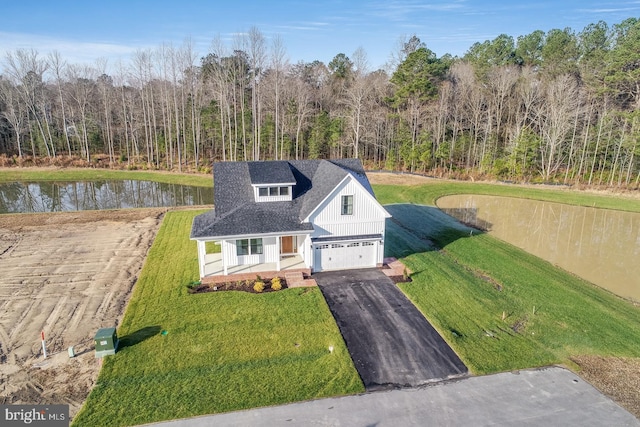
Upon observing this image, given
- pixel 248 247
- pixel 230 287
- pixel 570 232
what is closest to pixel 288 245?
pixel 248 247

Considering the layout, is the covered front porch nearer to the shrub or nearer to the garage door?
the garage door

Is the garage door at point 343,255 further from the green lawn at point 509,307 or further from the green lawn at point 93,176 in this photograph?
the green lawn at point 93,176

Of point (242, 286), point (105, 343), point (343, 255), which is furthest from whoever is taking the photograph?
point (343, 255)

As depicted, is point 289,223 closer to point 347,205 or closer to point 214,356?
point 347,205

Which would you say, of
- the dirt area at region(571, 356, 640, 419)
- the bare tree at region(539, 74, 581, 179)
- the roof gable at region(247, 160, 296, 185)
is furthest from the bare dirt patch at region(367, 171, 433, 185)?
the dirt area at region(571, 356, 640, 419)

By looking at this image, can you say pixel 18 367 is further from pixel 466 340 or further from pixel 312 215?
pixel 466 340

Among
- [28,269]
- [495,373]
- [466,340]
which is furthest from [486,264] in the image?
[28,269]

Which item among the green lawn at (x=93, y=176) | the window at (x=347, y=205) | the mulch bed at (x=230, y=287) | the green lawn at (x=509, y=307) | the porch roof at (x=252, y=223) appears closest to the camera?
the green lawn at (x=509, y=307)

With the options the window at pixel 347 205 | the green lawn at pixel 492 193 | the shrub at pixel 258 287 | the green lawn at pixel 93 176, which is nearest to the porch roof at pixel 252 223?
the window at pixel 347 205
